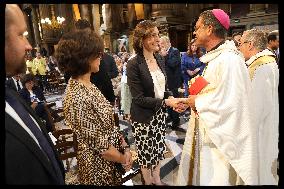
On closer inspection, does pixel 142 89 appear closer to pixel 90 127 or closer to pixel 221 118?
pixel 221 118

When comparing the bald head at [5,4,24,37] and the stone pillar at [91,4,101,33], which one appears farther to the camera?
the stone pillar at [91,4,101,33]

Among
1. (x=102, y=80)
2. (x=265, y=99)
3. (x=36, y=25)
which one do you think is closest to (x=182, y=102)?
(x=265, y=99)

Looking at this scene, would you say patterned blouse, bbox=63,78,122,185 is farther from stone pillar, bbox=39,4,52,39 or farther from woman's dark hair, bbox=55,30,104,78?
stone pillar, bbox=39,4,52,39

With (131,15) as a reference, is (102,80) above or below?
below

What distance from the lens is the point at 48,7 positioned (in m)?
21.5

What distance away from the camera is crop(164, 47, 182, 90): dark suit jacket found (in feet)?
17.8

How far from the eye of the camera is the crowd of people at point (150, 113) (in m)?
1.09

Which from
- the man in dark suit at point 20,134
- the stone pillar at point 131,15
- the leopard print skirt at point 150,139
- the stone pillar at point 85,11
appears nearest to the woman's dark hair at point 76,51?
the man in dark suit at point 20,134

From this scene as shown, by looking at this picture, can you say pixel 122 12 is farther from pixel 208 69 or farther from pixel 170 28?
pixel 208 69

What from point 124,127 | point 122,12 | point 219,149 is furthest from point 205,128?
point 122,12

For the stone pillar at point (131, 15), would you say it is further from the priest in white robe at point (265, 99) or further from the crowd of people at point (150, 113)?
the priest in white robe at point (265, 99)

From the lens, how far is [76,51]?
5.70 ft

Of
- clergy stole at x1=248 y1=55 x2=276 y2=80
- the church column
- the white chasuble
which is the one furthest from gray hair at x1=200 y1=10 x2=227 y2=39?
the church column

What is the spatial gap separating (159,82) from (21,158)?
1.98 meters
